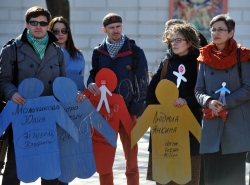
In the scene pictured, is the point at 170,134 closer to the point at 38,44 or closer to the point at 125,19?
the point at 38,44

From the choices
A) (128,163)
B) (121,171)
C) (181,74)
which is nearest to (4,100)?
(128,163)

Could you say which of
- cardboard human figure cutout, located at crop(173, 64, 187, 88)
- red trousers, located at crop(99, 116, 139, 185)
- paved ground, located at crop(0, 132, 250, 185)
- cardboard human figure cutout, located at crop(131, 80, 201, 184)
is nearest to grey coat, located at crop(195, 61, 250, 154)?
cardboard human figure cutout, located at crop(131, 80, 201, 184)

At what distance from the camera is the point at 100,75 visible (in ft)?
23.0

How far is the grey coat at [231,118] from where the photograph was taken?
6.23m

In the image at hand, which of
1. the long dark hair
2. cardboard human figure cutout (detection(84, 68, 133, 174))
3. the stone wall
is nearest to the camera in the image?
cardboard human figure cutout (detection(84, 68, 133, 174))

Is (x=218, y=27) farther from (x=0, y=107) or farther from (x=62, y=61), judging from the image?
(x=0, y=107)

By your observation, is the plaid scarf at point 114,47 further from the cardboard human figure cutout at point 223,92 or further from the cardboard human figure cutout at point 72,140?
the cardboard human figure cutout at point 223,92

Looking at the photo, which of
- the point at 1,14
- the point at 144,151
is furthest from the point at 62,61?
the point at 1,14

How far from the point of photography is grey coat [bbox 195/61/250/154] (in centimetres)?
623

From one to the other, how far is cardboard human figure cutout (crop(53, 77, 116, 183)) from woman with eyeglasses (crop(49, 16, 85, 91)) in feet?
2.21

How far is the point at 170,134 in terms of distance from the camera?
263 inches

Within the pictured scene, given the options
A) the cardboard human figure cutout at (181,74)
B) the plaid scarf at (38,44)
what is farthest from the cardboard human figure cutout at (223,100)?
the plaid scarf at (38,44)

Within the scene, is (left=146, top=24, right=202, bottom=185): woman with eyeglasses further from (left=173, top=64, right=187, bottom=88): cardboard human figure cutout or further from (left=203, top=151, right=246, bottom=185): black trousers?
(left=203, top=151, right=246, bottom=185): black trousers

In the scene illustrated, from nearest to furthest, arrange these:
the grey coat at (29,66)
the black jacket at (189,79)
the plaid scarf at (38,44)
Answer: the grey coat at (29,66) → the plaid scarf at (38,44) → the black jacket at (189,79)
